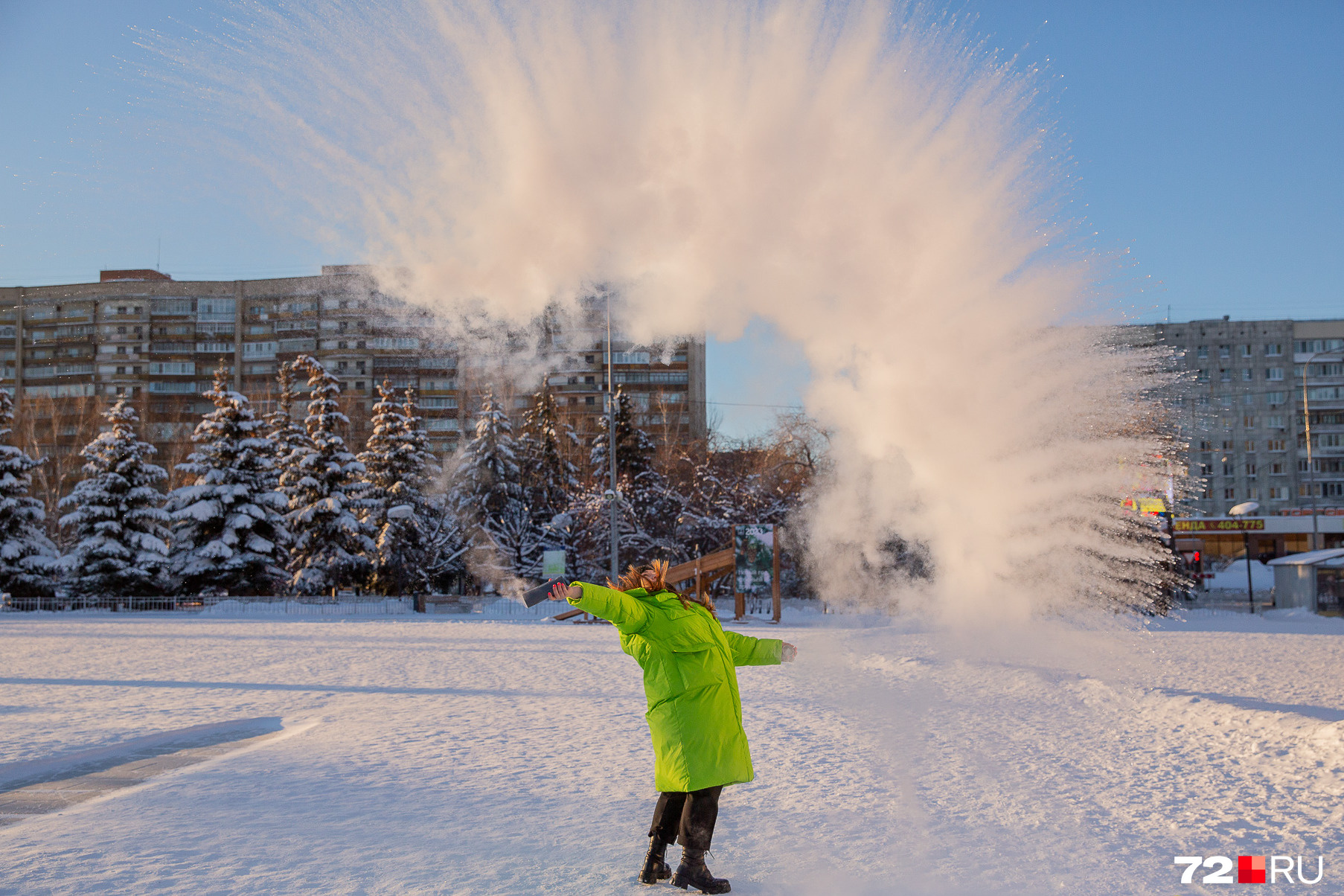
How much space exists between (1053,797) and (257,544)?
39180 millimetres

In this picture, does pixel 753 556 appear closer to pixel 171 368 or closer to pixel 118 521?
pixel 118 521

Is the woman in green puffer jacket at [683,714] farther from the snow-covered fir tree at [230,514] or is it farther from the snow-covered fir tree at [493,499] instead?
the snow-covered fir tree at [493,499]

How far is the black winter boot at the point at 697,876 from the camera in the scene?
4.91 meters

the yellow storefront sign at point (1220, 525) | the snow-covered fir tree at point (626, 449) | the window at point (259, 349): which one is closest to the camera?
the snow-covered fir tree at point (626, 449)

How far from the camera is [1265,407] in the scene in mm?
78625

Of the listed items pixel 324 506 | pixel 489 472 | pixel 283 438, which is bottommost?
pixel 324 506

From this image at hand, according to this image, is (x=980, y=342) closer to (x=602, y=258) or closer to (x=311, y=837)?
(x=602, y=258)

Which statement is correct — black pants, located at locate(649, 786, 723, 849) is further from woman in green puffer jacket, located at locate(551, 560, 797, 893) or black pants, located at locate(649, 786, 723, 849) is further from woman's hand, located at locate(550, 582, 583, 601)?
woman's hand, located at locate(550, 582, 583, 601)

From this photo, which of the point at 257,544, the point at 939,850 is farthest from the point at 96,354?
the point at 939,850

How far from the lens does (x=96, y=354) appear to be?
2963 inches

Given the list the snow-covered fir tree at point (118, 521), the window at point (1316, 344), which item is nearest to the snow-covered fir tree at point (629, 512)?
the snow-covered fir tree at point (118, 521)

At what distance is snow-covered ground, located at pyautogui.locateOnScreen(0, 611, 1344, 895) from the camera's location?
539 centimetres

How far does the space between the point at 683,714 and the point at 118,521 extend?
42132 mm

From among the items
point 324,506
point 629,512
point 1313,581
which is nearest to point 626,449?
point 629,512
